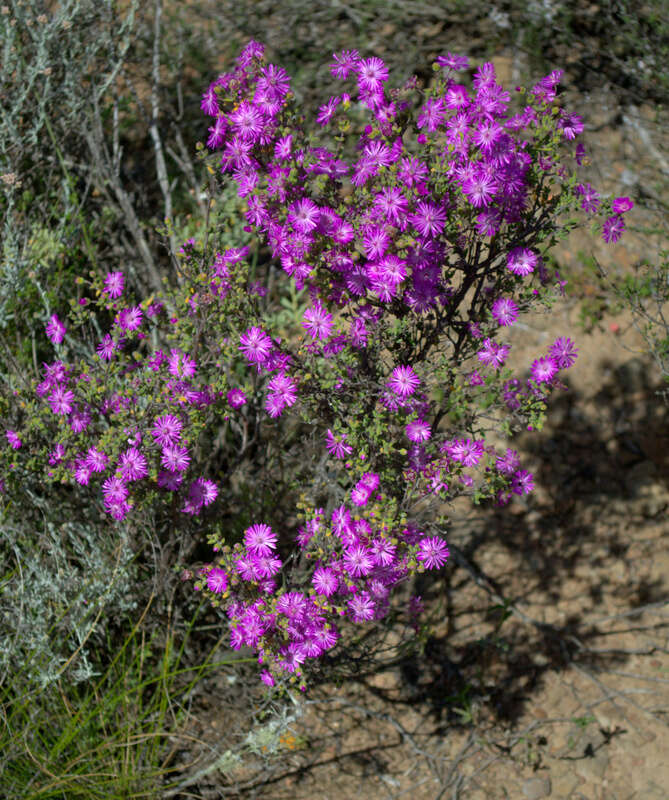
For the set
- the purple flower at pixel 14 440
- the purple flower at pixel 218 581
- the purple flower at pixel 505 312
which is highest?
the purple flower at pixel 505 312

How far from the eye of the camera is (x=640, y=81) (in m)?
4.43

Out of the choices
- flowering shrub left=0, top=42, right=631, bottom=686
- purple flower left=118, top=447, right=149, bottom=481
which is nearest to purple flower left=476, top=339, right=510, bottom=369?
flowering shrub left=0, top=42, right=631, bottom=686

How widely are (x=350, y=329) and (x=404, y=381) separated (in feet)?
0.83

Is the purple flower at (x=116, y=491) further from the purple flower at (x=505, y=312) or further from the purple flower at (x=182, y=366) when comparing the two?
the purple flower at (x=505, y=312)

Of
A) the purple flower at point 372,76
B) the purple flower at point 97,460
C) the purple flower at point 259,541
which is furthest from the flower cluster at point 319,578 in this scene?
the purple flower at point 372,76

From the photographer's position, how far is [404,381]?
199cm

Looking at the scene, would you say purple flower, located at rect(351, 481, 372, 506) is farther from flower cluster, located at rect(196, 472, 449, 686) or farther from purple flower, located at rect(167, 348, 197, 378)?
purple flower, located at rect(167, 348, 197, 378)

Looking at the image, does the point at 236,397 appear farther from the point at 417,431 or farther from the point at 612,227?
the point at 612,227

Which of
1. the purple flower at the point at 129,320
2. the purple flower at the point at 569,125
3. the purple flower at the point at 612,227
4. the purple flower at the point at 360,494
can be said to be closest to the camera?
the purple flower at the point at 569,125

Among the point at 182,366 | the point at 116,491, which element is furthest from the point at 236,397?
the point at 116,491

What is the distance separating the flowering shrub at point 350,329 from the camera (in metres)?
1.85

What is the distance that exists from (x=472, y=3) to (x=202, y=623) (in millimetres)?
4036

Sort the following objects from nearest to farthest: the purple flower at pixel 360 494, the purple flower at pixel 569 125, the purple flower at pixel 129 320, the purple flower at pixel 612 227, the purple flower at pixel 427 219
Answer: the purple flower at pixel 427 219 < the purple flower at pixel 569 125 < the purple flower at pixel 612 227 < the purple flower at pixel 360 494 < the purple flower at pixel 129 320

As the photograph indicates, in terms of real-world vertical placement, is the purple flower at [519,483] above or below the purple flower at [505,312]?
below
